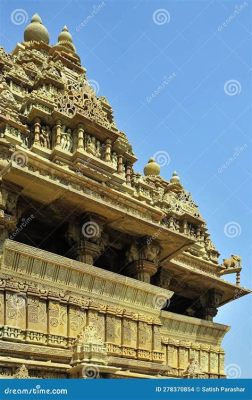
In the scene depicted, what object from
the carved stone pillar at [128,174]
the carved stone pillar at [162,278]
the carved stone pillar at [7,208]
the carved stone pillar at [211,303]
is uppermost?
the carved stone pillar at [128,174]

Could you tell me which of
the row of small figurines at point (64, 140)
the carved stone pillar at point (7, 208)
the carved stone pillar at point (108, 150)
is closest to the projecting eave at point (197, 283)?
the carved stone pillar at point (108, 150)

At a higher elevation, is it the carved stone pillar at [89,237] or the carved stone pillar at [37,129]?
the carved stone pillar at [37,129]

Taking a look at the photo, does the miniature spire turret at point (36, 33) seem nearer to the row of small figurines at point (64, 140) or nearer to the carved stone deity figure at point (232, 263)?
the row of small figurines at point (64, 140)

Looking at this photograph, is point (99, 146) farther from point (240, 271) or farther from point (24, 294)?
point (240, 271)

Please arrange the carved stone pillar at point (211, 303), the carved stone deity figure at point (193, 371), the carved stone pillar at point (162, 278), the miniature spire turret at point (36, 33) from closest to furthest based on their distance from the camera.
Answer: the carved stone deity figure at point (193, 371) < the carved stone pillar at point (162, 278) < the carved stone pillar at point (211, 303) < the miniature spire turret at point (36, 33)

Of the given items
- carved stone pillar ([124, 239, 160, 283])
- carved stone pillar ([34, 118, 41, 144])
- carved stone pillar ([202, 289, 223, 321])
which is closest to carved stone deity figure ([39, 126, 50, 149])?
carved stone pillar ([34, 118, 41, 144])

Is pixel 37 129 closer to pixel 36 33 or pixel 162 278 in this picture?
pixel 162 278

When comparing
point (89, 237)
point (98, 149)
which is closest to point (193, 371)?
point (89, 237)

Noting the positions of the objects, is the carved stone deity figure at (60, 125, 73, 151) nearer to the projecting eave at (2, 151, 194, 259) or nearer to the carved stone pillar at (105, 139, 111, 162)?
the carved stone pillar at (105, 139, 111, 162)

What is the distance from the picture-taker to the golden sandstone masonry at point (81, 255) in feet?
39.4

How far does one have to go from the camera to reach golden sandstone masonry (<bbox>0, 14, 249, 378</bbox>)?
39.4 ft

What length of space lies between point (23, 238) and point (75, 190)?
3181 millimetres

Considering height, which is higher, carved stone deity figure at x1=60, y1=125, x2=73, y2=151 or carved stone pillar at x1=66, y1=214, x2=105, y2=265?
carved stone deity figure at x1=60, y1=125, x2=73, y2=151

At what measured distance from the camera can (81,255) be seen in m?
14.6
